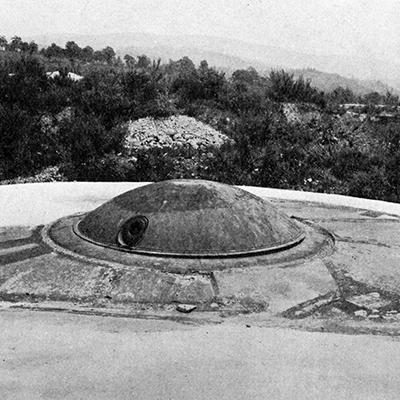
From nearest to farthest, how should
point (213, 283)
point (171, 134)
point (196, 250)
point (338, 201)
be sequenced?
point (213, 283) < point (196, 250) < point (338, 201) < point (171, 134)

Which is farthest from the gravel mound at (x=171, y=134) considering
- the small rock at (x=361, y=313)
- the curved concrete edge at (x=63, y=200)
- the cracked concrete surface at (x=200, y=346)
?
the small rock at (x=361, y=313)

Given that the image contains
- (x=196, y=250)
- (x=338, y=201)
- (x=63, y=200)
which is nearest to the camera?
(x=196, y=250)

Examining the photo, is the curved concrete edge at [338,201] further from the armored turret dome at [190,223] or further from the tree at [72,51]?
the tree at [72,51]

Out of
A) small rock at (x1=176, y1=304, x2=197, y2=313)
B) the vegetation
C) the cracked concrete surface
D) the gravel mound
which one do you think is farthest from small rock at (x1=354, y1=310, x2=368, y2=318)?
the gravel mound

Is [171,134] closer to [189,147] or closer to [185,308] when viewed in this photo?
[189,147]

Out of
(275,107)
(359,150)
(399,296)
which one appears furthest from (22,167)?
(399,296)

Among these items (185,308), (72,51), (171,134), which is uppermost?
(72,51)

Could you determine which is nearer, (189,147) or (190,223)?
(190,223)

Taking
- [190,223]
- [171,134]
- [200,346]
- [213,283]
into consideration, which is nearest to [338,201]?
[190,223]
